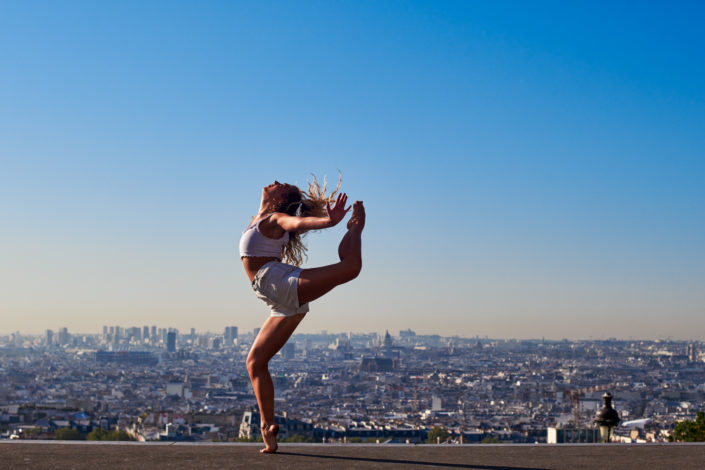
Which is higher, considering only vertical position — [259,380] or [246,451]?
[259,380]

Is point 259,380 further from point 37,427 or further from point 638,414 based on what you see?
point 638,414

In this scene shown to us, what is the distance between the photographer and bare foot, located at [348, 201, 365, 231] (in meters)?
4.04

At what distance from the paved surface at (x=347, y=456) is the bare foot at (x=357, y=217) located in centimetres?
113

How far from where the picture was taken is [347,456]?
12.6ft

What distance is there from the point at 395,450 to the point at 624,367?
3900 inches

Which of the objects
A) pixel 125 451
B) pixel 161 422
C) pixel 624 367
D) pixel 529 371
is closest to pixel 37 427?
pixel 161 422

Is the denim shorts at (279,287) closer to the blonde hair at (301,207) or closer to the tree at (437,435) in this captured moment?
the blonde hair at (301,207)

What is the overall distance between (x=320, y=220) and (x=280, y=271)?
41 centimetres

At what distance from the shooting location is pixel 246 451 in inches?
158

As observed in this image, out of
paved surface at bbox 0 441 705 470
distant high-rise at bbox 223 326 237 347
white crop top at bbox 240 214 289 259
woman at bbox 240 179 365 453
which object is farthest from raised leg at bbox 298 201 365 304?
distant high-rise at bbox 223 326 237 347

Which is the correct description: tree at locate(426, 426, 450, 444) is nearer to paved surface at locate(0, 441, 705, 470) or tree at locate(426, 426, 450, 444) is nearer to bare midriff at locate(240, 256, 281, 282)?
paved surface at locate(0, 441, 705, 470)

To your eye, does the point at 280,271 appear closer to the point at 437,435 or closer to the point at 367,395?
the point at 437,435

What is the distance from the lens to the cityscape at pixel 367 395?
149ft

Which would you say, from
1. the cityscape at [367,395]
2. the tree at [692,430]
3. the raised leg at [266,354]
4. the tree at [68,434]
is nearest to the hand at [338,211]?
the raised leg at [266,354]
